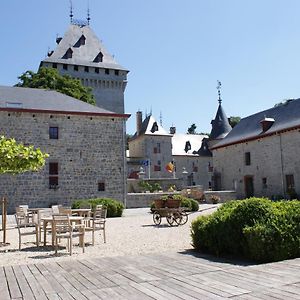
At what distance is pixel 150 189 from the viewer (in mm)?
26859

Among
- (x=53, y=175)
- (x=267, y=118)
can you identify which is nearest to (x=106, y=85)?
(x=267, y=118)

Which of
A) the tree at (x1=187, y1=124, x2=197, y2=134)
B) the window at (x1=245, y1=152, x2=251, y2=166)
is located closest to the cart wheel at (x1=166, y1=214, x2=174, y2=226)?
the window at (x1=245, y1=152, x2=251, y2=166)

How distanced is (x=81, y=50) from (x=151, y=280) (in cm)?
3991

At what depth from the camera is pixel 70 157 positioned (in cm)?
2073

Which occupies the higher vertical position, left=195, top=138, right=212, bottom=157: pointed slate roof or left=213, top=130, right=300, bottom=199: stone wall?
left=195, top=138, right=212, bottom=157: pointed slate roof

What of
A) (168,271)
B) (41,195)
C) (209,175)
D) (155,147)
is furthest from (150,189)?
(168,271)

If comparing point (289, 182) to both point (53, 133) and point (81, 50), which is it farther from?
point (81, 50)

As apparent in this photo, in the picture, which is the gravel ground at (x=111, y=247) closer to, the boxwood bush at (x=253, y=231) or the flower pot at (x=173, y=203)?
the boxwood bush at (x=253, y=231)

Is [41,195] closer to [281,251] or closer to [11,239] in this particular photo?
[11,239]

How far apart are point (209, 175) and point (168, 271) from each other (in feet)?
130

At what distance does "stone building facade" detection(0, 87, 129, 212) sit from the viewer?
19.7m

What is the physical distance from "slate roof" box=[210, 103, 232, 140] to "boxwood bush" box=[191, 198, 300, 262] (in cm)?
3423

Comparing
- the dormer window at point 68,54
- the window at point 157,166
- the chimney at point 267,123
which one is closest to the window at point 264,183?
the chimney at point 267,123

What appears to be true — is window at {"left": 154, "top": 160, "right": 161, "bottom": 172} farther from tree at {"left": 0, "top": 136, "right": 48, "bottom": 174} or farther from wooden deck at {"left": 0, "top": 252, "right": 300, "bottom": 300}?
wooden deck at {"left": 0, "top": 252, "right": 300, "bottom": 300}
